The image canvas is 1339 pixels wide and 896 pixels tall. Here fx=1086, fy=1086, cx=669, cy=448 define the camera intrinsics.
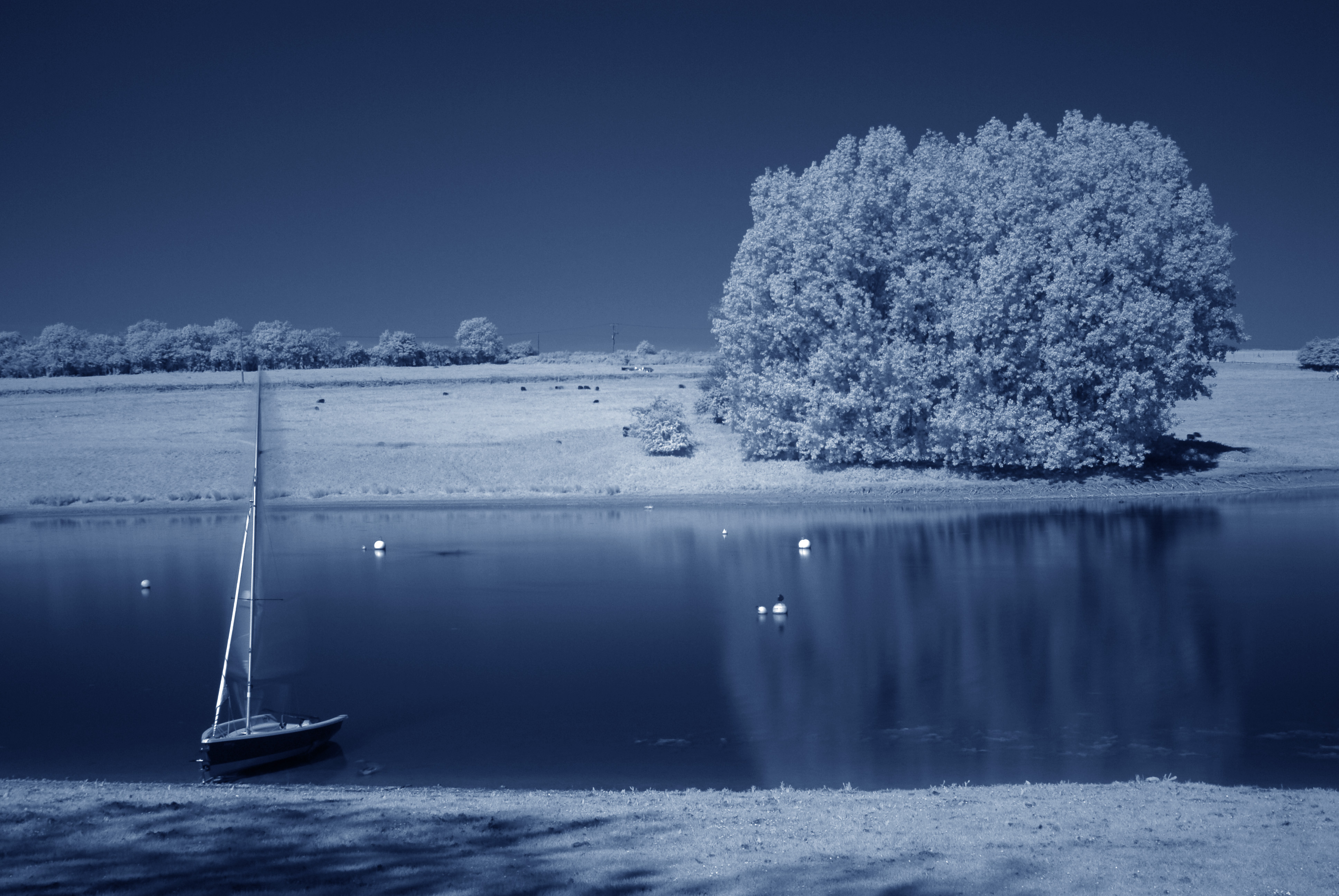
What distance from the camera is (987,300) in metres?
43.3

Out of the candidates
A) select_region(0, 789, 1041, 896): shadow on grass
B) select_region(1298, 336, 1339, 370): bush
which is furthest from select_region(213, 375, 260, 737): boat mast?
select_region(1298, 336, 1339, 370): bush

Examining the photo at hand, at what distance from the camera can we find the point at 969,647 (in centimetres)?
2080

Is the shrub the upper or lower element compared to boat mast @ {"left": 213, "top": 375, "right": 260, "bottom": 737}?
upper

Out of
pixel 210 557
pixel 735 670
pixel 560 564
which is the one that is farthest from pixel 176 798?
pixel 210 557

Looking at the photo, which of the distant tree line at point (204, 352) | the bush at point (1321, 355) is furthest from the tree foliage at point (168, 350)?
the bush at point (1321, 355)

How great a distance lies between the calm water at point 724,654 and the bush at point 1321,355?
56671mm

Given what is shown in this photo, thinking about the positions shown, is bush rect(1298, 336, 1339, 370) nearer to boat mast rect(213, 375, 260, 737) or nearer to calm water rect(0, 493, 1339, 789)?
calm water rect(0, 493, 1339, 789)

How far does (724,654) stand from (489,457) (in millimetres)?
34939

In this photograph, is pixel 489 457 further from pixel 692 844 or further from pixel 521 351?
pixel 521 351

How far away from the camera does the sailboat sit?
1418 cm

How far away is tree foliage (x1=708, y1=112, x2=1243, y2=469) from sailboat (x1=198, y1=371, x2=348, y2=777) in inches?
1326

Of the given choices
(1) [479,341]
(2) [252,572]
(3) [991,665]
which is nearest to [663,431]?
(3) [991,665]

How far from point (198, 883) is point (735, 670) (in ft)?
40.8

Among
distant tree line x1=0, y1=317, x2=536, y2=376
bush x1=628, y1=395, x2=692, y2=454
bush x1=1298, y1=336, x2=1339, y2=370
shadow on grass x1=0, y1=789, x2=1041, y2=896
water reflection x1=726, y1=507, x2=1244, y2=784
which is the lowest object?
water reflection x1=726, y1=507, x2=1244, y2=784
